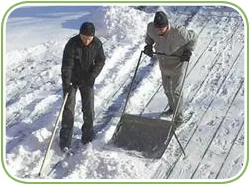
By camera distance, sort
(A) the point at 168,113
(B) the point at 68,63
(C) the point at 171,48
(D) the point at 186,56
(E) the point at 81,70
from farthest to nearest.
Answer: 1. (A) the point at 168,113
2. (C) the point at 171,48
3. (D) the point at 186,56
4. (E) the point at 81,70
5. (B) the point at 68,63

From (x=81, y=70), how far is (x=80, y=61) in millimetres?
108

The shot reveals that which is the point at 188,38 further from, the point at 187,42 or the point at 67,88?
the point at 67,88

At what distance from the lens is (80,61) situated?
7.33 metres

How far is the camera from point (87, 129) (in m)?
7.71

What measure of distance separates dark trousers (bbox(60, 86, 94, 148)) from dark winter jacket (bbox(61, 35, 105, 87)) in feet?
0.39

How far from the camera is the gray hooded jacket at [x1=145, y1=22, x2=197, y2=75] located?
750 cm

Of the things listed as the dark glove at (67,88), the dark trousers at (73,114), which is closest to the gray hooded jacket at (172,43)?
the dark trousers at (73,114)

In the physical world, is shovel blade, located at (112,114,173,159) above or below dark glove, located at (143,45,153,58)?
below

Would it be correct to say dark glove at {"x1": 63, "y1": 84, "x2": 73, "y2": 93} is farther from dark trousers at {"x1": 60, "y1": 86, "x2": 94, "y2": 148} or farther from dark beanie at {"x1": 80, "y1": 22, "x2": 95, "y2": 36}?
dark beanie at {"x1": 80, "y1": 22, "x2": 95, "y2": 36}

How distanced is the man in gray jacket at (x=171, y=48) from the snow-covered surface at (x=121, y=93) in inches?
18.3

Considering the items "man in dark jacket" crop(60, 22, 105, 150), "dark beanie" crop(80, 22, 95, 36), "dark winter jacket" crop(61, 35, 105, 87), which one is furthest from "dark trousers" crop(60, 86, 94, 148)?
Answer: "dark beanie" crop(80, 22, 95, 36)

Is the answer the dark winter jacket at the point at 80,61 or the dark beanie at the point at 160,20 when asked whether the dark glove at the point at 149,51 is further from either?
the dark winter jacket at the point at 80,61

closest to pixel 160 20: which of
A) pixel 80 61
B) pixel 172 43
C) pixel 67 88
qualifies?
pixel 172 43

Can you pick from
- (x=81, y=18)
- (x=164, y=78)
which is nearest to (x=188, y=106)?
(x=164, y=78)
